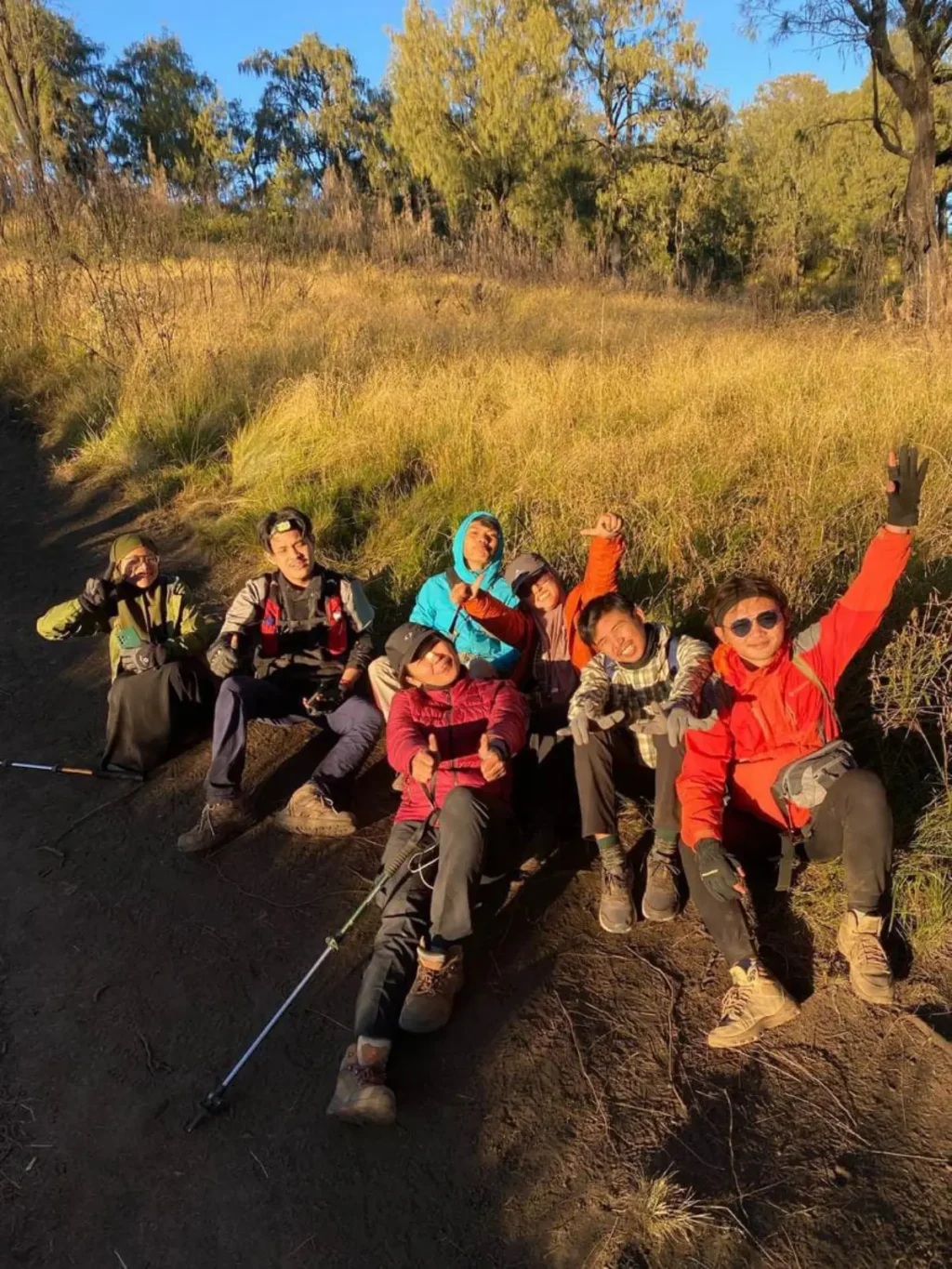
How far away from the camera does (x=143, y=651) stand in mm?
3883

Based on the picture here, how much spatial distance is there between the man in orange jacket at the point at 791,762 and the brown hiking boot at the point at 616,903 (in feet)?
0.88

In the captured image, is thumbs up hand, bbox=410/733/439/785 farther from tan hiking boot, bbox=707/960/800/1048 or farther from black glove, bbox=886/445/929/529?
black glove, bbox=886/445/929/529

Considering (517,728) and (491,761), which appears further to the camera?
(517,728)

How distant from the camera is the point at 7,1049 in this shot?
8.29 feet

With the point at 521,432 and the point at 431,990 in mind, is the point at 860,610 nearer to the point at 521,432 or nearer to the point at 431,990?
the point at 431,990

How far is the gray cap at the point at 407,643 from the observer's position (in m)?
3.06

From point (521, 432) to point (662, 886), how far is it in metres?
3.95

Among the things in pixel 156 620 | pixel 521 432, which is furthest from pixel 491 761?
pixel 521 432

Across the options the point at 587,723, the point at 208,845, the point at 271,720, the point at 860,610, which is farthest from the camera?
the point at 271,720

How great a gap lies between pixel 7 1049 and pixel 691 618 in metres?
3.22

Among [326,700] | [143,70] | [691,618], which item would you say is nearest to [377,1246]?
[326,700]

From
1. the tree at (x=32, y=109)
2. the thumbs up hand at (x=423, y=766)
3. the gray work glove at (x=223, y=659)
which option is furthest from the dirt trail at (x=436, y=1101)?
the tree at (x=32, y=109)

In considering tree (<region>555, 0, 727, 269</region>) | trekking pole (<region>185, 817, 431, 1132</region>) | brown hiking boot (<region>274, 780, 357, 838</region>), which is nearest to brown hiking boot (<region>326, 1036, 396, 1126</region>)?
trekking pole (<region>185, 817, 431, 1132</region>)

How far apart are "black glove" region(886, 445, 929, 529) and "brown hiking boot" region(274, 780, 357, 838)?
7.87ft
